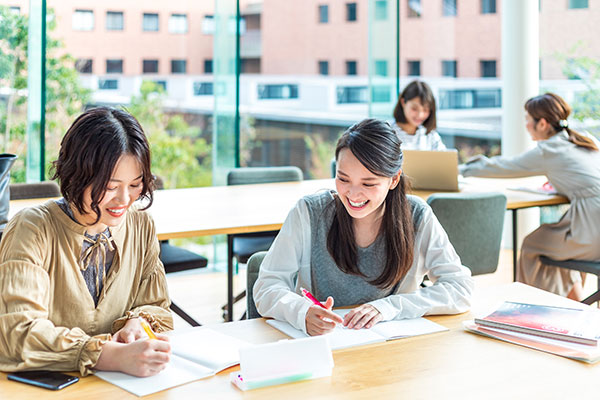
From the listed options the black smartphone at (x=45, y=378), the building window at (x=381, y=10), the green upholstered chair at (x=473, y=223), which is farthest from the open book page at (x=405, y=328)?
the building window at (x=381, y=10)

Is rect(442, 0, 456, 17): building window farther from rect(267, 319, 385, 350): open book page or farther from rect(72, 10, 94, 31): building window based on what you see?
rect(267, 319, 385, 350): open book page

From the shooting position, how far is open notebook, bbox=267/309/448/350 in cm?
184

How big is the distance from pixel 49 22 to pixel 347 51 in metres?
2.42

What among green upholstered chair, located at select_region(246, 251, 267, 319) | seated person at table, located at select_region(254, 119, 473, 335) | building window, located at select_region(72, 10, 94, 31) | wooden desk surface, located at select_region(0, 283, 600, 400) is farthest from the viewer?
building window, located at select_region(72, 10, 94, 31)

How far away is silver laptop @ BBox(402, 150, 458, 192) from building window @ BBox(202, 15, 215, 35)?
223cm

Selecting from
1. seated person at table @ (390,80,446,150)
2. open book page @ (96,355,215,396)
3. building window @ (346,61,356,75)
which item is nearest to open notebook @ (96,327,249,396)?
open book page @ (96,355,215,396)

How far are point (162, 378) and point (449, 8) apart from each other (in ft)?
17.6

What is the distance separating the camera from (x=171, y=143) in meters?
5.62

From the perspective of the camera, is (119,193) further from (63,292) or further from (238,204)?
(238,204)

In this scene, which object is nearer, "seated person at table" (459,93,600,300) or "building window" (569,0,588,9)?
"seated person at table" (459,93,600,300)

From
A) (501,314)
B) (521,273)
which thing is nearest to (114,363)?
(501,314)

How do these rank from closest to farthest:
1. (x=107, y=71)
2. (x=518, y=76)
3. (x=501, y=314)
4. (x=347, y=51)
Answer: (x=501, y=314)
(x=107, y=71)
(x=518, y=76)
(x=347, y=51)

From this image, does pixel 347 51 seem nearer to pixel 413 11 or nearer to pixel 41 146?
pixel 413 11

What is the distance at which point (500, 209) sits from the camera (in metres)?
3.54
